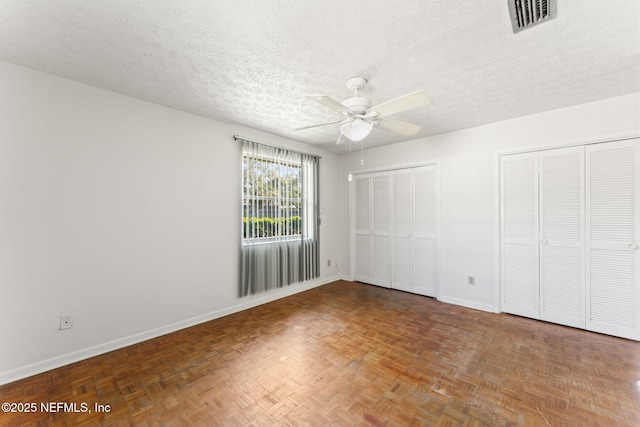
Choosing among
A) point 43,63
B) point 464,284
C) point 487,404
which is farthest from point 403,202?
point 43,63

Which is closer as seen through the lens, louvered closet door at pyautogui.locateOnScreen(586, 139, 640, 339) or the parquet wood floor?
the parquet wood floor

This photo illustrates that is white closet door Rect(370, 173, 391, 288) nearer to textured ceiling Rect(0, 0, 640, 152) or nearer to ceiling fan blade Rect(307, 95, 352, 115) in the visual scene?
textured ceiling Rect(0, 0, 640, 152)

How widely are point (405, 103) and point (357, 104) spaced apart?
40cm

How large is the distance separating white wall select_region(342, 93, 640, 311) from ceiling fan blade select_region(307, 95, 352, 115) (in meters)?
2.50

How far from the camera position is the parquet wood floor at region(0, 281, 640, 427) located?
5.75 feet

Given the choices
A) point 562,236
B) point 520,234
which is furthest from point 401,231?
point 562,236

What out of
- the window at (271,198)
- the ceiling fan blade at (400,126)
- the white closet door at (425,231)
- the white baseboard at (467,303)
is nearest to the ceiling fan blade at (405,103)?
the ceiling fan blade at (400,126)

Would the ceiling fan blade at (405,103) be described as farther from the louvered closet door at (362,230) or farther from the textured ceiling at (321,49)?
the louvered closet door at (362,230)

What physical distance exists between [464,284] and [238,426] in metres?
3.45

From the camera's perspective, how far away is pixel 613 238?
113 inches

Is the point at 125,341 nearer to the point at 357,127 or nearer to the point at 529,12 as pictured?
the point at 357,127

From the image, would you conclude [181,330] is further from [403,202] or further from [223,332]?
[403,202]

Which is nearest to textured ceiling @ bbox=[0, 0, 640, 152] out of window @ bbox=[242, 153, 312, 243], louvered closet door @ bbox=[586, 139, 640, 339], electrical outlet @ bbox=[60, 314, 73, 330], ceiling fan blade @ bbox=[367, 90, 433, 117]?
ceiling fan blade @ bbox=[367, 90, 433, 117]

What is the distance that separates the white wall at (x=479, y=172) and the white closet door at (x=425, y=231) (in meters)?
0.13
